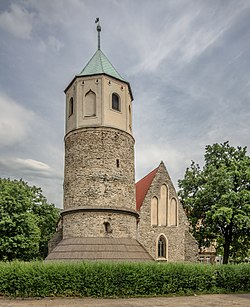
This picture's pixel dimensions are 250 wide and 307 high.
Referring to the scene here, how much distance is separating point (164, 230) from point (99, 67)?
41.1 feet

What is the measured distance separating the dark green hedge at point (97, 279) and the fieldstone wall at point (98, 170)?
5.16 metres

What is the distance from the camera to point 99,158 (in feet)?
74.8

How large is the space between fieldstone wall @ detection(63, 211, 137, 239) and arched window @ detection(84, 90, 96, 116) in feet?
21.5

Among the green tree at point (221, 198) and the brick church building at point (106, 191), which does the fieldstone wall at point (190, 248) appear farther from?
the green tree at point (221, 198)

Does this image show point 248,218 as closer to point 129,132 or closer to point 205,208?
point 205,208

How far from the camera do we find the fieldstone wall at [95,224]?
21531 mm

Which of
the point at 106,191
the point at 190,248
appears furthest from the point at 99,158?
the point at 190,248

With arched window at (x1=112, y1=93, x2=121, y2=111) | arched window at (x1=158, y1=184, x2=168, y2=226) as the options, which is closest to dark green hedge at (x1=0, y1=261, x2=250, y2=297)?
arched window at (x1=158, y1=184, x2=168, y2=226)

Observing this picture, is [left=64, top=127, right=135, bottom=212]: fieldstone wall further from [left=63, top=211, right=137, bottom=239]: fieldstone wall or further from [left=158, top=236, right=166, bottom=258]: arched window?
[left=158, top=236, right=166, bottom=258]: arched window

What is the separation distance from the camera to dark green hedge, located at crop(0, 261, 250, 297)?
17.0m

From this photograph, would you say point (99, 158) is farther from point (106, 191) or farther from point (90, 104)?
point (90, 104)

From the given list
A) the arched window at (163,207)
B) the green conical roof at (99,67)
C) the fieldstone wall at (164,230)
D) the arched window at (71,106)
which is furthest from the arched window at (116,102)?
the arched window at (163,207)

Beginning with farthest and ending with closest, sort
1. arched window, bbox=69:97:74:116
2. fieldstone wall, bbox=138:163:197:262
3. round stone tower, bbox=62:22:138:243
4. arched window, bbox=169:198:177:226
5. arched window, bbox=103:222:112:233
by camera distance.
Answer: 1. arched window, bbox=169:198:177:226
2. fieldstone wall, bbox=138:163:197:262
3. arched window, bbox=69:97:74:116
4. round stone tower, bbox=62:22:138:243
5. arched window, bbox=103:222:112:233

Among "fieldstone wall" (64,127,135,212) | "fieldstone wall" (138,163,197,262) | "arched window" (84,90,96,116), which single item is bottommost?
"fieldstone wall" (138,163,197,262)
